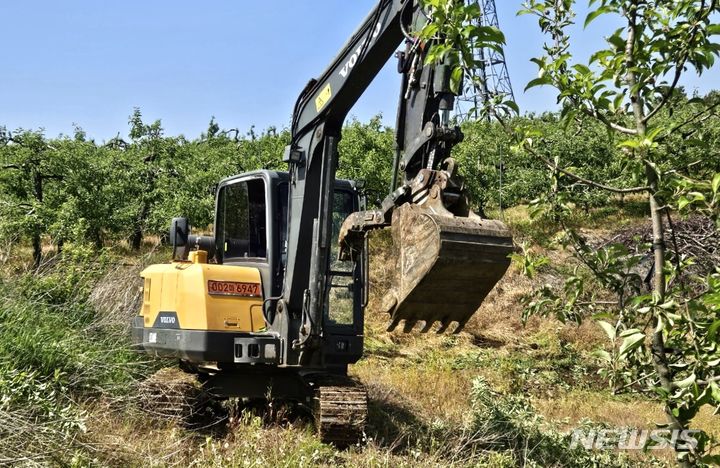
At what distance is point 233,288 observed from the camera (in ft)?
24.2

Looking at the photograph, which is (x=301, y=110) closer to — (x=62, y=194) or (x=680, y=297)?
(x=680, y=297)

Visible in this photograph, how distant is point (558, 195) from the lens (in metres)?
3.98

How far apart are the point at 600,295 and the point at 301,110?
1004 centimetres

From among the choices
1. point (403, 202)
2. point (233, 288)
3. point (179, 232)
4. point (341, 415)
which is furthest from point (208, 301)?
point (403, 202)

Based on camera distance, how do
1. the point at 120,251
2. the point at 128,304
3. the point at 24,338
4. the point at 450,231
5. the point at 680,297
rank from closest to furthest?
the point at 680,297 → the point at 450,231 → the point at 24,338 → the point at 128,304 → the point at 120,251

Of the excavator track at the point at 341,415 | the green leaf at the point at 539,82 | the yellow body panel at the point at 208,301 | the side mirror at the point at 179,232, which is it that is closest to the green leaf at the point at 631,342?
the green leaf at the point at 539,82

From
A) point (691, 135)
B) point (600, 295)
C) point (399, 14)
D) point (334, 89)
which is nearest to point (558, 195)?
point (691, 135)

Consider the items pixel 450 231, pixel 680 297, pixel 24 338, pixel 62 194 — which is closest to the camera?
pixel 680 297

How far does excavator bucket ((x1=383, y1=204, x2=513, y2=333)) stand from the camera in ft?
14.9

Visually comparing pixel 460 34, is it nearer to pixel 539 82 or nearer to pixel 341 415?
pixel 539 82

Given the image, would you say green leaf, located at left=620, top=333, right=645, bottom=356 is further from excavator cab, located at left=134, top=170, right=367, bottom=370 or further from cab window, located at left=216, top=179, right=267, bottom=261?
cab window, located at left=216, top=179, right=267, bottom=261

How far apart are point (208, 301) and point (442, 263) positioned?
11.0ft

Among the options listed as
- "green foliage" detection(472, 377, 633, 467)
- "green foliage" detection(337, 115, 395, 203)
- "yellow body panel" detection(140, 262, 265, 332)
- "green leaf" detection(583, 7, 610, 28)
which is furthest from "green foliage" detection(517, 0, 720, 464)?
"green foliage" detection(337, 115, 395, 203)

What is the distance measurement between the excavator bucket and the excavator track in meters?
2.11
